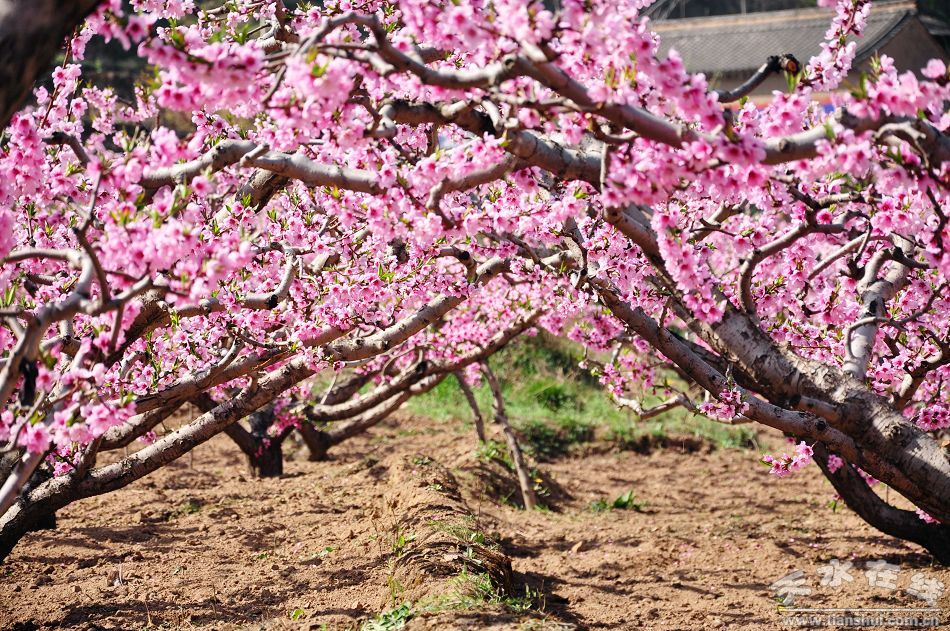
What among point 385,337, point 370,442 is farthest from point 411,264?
point 370,442

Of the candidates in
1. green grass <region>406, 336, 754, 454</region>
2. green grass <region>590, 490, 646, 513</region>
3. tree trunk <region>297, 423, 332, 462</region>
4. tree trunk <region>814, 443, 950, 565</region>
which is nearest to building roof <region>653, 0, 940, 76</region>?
green grass <region>406, 336, 754, 454</region>

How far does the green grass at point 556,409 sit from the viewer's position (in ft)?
37.8

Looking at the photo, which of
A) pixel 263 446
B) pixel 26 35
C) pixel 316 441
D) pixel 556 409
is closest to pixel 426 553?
pixel 263 446

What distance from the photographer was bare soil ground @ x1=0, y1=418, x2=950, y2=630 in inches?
199

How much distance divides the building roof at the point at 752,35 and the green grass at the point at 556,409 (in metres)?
14.5

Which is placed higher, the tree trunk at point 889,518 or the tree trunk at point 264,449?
the tree trunk at point 264,449

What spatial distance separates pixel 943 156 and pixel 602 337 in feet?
13.9

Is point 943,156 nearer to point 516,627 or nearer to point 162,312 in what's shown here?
point 516,627

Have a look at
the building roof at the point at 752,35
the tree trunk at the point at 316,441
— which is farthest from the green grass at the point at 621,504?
the building roof at the point at 752,35

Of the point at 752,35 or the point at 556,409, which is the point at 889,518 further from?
the point at 752,35

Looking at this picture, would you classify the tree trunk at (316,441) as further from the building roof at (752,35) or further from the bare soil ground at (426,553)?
the building roof at (752,35)

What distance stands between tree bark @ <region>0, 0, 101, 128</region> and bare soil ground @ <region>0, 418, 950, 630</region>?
116 inches

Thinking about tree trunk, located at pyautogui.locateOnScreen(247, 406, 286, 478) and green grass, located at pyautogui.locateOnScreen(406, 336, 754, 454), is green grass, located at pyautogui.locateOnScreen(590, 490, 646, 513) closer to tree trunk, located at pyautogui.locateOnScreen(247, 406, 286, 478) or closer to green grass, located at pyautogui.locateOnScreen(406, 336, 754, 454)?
green grass, located at pyautogui.locateOnScreen(406, 336, 754, 454)

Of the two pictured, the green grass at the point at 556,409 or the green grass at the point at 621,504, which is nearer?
the green grass at the point at 621,504
